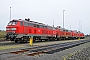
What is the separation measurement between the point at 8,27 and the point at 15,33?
1.80 m

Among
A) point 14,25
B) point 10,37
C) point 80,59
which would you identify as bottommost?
point 80,59

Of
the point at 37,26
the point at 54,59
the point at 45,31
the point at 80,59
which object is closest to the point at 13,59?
the point at 54,59

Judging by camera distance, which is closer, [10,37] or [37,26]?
[10,37]

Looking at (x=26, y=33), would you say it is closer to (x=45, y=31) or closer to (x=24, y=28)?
(x=24, y=28)

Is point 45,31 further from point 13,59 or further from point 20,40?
point 13,59

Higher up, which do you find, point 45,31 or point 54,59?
point 45,31

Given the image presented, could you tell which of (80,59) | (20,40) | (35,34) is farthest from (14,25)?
(80,59)

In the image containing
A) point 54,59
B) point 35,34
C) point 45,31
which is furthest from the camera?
point 45,31

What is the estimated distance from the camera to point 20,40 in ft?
88.2

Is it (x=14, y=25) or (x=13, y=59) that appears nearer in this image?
(x=13, y=59)

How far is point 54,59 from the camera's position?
11375 millimetres

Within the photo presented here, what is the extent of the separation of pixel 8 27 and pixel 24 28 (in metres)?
2.48

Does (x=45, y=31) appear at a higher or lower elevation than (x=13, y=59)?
higher

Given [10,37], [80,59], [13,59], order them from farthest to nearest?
[10,37]
[80,59]
[13,59]
